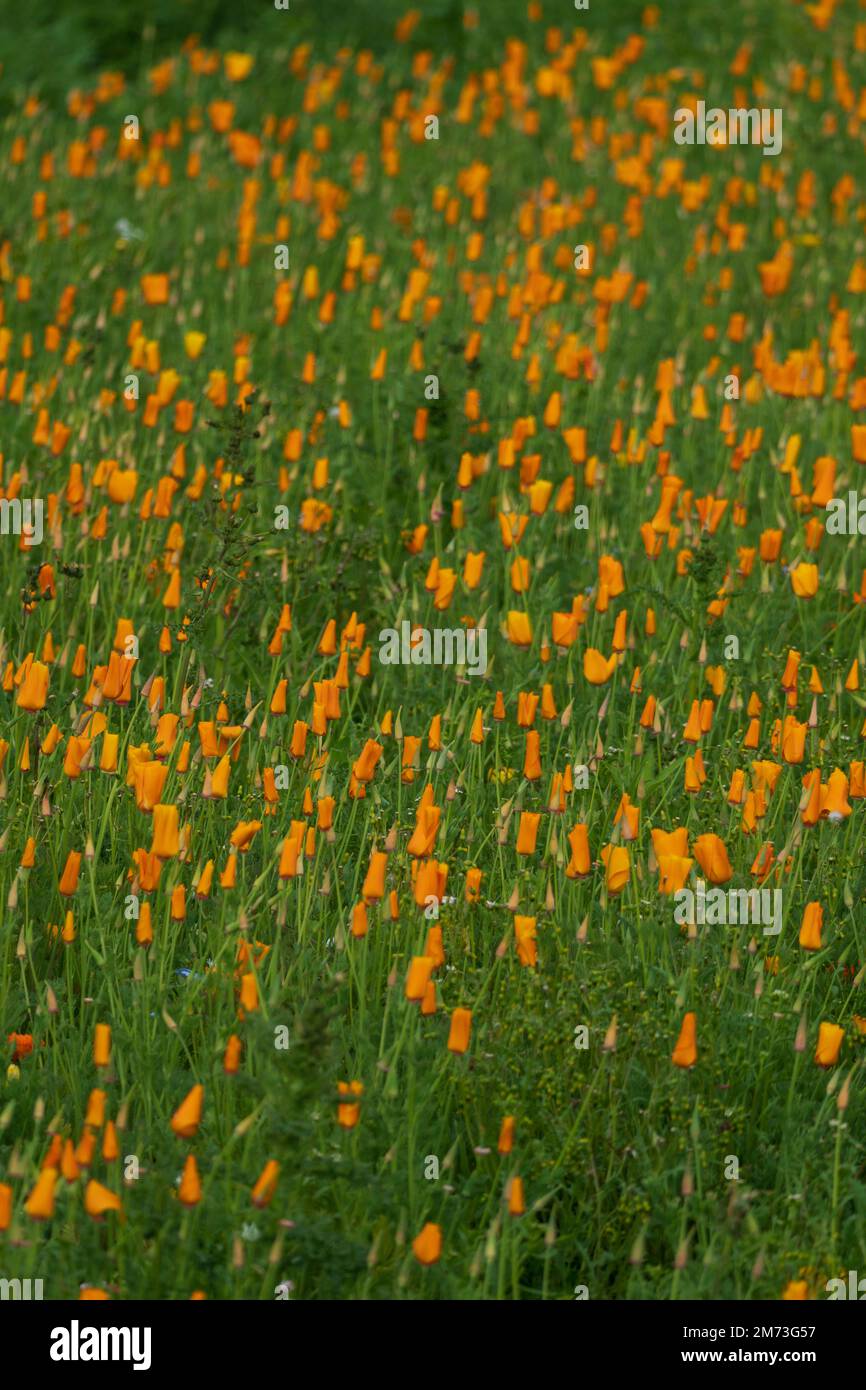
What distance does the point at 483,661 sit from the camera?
5031mm

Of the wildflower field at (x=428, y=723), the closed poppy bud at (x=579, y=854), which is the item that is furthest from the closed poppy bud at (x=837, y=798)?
the closed poppy bud at (x=579, y=854)

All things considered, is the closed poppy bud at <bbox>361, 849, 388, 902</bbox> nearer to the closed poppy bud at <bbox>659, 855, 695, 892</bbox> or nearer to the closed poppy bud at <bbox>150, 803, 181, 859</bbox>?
the closed poppy bud at <bbox>150, 803, 181, 859</bbox>

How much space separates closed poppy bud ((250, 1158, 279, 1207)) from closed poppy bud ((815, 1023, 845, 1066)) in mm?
1134

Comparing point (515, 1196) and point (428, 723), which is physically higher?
point (428, 723)

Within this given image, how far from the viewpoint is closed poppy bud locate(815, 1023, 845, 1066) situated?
11.5ft

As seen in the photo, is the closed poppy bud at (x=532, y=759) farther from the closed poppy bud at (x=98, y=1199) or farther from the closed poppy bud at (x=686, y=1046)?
the closed poppy bud at (x=98, y=1199)

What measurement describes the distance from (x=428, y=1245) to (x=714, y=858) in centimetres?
114

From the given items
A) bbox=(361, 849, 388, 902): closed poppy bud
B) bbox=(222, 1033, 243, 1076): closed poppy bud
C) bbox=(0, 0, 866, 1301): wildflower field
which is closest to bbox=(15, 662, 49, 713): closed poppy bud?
bbox=(0, 0, 866, 1301): wildflower field

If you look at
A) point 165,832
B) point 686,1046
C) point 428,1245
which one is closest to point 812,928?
point 686,1046

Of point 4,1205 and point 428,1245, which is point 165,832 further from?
point 428,1245

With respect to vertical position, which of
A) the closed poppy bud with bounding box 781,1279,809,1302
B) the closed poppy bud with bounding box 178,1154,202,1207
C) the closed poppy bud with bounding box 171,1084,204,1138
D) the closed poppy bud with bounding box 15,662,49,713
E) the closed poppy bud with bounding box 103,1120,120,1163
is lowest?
the closed poppy bud with bounding box 781,1279,809,1302

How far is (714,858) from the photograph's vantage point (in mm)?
3807
